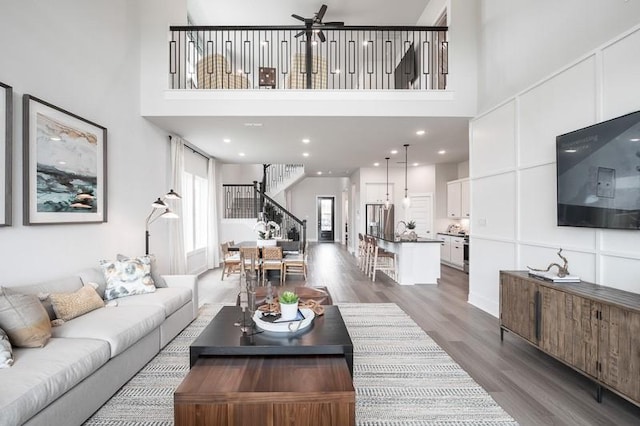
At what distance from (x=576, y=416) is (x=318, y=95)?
439cm

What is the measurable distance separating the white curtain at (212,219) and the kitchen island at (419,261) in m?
4.63

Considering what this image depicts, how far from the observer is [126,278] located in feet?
10.7

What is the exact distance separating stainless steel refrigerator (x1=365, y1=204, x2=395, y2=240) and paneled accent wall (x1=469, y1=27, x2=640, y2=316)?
409cm

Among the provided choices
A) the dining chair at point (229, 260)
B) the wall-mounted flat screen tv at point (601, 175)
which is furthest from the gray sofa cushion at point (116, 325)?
the wall-mounted flat screen tv at point (601, 175)

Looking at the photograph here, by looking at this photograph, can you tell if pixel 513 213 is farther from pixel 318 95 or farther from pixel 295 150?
pixel 295 150

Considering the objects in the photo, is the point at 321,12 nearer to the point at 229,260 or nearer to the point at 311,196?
the point at 229,260

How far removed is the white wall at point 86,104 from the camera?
102 inches

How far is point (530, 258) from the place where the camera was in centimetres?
352

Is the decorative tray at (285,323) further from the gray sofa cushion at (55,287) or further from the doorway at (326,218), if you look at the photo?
the doorway at (326,218)

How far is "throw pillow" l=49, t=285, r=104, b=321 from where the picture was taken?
248cm

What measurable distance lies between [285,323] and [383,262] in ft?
16.9

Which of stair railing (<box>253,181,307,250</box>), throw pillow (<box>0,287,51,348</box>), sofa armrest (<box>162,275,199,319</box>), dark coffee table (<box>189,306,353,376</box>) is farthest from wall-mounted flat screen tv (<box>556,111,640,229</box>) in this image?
stair railing (<box>253,181,307,250</box>)

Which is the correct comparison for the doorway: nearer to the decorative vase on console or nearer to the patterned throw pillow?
the decorative vase on console

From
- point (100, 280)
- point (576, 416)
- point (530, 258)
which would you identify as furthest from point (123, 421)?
point (530, 258)
